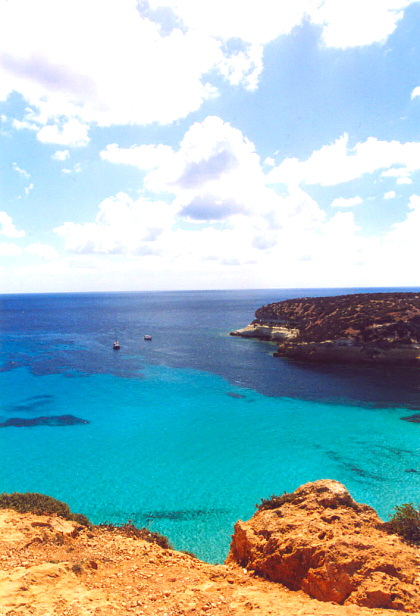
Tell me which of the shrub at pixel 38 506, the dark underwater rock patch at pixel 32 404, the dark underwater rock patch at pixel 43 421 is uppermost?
the shrub at pixel 38 506

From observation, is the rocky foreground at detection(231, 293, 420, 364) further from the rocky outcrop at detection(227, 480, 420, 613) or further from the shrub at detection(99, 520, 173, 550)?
the shrub at detection(99, 520, 173, 550)

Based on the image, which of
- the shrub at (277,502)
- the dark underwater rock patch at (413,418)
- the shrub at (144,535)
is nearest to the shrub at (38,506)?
the shrub at (144,535)

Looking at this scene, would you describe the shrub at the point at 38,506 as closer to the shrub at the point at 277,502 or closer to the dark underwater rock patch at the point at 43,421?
the shrub at the point at 277,502

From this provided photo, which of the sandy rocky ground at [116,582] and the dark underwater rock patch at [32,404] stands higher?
the sandy rocky ground at [116,582]

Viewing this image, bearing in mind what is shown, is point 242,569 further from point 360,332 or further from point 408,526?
point 360,332

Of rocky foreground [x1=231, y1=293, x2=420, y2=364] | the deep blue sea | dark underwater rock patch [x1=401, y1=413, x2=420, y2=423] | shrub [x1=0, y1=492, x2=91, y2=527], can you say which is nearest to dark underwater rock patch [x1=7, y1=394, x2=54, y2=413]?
the deep blue sea
